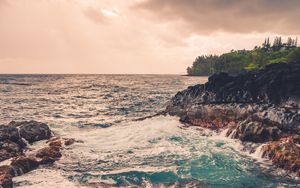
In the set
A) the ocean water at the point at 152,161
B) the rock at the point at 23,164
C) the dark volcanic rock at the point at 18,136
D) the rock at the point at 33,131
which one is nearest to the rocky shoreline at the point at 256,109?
the ocean water at the point at 152,161

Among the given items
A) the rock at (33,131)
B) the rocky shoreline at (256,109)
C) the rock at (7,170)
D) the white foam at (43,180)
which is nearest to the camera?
the white foam at (43,180)

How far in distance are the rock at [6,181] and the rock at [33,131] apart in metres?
12.0

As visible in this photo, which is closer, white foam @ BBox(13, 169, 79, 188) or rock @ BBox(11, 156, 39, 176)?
white foam @ BBox(13, 169, 79, 188)

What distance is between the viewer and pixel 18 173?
848 inches

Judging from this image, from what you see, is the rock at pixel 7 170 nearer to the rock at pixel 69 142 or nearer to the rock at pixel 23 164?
the rock at pixel 23 164

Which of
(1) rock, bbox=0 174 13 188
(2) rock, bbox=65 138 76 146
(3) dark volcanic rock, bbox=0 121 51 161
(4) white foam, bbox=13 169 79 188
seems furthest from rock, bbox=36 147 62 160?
(1) rock, bbox=0 174 13 188

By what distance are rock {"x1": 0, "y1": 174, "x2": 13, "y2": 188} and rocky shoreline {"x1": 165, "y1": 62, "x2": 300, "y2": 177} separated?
19.4m

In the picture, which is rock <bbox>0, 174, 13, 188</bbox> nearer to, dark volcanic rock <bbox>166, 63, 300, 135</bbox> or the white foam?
the white foam

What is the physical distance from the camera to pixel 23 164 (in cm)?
2253

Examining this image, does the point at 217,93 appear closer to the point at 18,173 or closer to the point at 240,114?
the point at 240,114

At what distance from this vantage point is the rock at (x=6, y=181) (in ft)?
60.9

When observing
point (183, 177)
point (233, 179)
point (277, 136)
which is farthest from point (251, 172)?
point (277, 136)

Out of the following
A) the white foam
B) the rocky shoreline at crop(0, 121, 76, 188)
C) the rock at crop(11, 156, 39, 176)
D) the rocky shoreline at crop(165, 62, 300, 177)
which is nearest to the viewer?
the white foam

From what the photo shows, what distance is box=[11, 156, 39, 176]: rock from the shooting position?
71.6 feet
